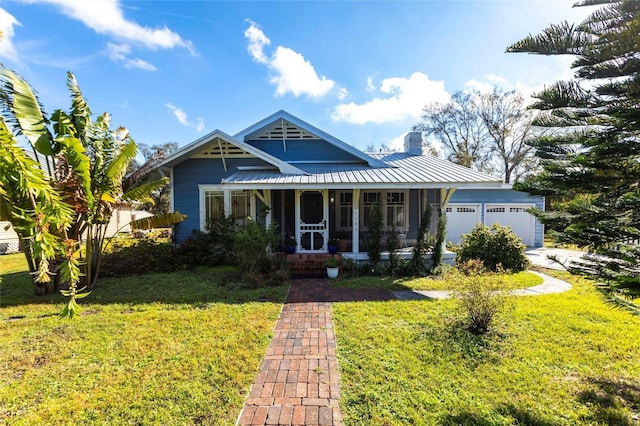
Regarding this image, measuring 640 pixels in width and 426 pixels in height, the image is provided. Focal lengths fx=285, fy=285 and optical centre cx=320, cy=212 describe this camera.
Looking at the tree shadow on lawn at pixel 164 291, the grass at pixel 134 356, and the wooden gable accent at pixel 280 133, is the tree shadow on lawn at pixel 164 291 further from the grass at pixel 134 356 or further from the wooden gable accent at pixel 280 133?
the wooden gable accent at pixel 280 133

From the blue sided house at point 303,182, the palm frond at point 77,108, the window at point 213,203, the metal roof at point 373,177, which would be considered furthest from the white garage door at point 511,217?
the palm frond at point 77,108

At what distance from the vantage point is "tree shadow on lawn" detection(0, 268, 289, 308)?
7152 mm

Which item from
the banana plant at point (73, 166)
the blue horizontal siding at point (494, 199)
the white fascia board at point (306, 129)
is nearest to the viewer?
the banana plant at point (73, 166)

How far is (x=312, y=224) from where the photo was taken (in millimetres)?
10484

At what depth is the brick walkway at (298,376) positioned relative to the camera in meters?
3.07

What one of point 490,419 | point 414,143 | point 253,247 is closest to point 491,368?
point 490,419

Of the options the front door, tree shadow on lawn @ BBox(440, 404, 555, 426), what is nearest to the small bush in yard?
tree shadow on lawn @ BBox(440, 404, 555, 426)

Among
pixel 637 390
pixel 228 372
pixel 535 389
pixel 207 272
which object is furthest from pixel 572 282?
pixel 207 272

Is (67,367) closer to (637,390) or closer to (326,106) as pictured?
(637,390)

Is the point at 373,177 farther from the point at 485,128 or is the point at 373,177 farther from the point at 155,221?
the point at 485,128

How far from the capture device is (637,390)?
361 cm

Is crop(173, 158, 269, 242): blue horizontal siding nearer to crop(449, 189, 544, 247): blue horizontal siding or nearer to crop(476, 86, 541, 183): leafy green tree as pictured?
crop(449, 189, 544, 247): blue horizontal siding

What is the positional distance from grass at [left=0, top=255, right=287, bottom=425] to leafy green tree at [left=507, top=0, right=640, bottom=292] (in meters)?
4.09

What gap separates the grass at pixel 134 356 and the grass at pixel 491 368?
1.64 metres
